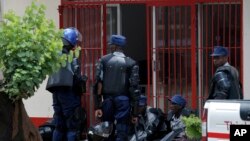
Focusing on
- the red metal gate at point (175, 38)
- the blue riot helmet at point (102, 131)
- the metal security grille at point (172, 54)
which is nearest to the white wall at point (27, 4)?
the red metal gate at point (175, 38)

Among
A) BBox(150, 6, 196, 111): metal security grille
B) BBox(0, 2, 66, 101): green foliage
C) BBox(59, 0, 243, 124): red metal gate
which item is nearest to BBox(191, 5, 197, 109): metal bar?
BBox(59, 0, 243, 124): red metal gate

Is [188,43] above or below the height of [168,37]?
below

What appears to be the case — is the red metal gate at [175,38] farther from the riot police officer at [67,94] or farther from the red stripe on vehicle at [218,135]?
the red stripe on vehicle at [218,135]

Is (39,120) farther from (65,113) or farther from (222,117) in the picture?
(222,117)

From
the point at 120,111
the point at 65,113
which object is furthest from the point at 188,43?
the point at 65,113

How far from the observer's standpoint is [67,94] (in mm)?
9305

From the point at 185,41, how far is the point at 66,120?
2624mm

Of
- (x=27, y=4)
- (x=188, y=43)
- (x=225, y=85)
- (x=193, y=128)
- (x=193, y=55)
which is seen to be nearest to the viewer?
(x=193, y=128)

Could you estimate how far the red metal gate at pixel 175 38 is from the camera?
1062 centimetres

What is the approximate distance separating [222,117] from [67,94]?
11.6 feet

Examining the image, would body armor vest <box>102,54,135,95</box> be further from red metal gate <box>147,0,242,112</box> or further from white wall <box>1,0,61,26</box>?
white wall <box>1,0,61,26</box>

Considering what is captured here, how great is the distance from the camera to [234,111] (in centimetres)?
616

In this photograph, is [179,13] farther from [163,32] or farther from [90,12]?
[90,12]

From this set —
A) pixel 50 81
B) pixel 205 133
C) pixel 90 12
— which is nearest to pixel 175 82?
pixel 90 12
